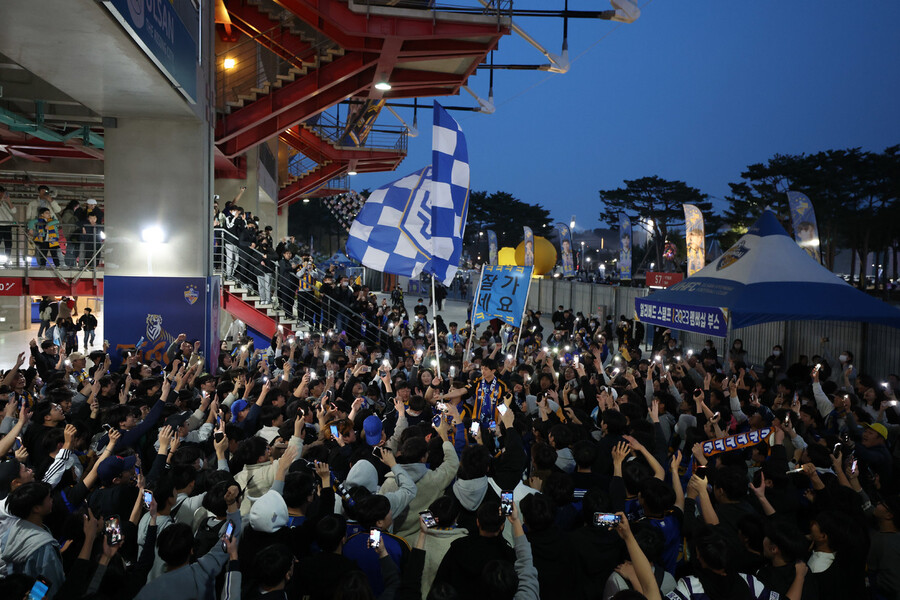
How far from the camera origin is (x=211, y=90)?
14.1 m

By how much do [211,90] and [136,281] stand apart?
4.46 meters

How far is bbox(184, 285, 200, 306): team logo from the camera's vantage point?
13398mm

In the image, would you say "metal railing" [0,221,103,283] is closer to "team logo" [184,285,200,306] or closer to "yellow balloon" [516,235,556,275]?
"team logo" [184,285,200,306]

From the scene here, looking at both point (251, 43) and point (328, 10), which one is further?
point (251, 43)

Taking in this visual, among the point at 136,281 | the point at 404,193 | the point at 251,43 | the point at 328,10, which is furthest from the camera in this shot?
the point at 251,43

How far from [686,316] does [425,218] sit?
479cm

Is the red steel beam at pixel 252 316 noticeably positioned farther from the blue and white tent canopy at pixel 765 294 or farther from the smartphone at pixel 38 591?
the smartphone at pixel 38 591

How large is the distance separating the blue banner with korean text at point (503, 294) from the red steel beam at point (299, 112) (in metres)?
8.36

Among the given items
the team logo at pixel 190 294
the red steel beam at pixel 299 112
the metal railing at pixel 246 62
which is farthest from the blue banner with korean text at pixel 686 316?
the metal railing at pixel 246 62

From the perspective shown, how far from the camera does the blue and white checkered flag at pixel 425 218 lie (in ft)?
31.8

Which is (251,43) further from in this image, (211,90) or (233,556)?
(233,556)

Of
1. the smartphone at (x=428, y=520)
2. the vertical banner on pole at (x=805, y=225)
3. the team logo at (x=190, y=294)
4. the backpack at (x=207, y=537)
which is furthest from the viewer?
the vertical banner on pole at (x=805, y=225)

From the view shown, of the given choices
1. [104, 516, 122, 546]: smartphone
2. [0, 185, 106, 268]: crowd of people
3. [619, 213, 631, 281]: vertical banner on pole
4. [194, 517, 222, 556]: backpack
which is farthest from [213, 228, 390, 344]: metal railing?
[619, 213, 631, 281]: vertical banner on pole

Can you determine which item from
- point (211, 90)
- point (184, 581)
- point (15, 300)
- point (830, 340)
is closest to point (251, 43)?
point (211, 90)
